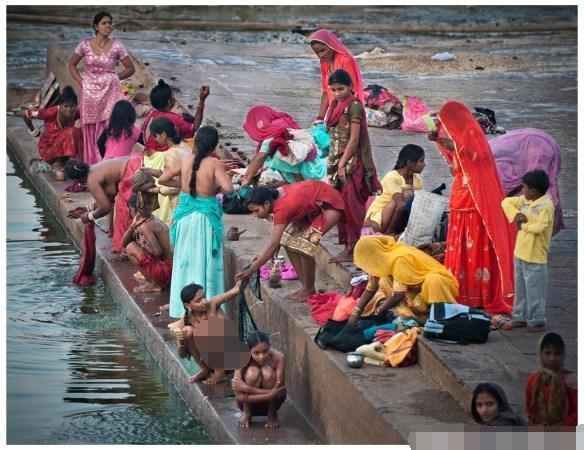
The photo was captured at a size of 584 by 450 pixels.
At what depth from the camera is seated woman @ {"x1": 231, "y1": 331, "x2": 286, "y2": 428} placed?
799 centimetres

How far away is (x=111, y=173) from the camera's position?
11.0 m

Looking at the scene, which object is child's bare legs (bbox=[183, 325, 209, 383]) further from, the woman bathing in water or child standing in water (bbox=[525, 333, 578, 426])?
child standing in water (bbox=[525, 333, 578, 426])

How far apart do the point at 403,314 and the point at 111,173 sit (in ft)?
11.3

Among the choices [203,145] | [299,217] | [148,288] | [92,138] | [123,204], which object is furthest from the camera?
[92,138]

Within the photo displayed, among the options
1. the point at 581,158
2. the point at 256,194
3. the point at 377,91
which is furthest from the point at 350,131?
the point at 377,91

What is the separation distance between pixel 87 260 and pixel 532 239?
4344mm

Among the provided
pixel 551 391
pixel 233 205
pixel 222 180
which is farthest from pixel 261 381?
pixel 233 205

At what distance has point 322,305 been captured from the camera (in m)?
8.78

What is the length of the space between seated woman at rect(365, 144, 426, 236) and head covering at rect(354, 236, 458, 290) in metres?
0.90

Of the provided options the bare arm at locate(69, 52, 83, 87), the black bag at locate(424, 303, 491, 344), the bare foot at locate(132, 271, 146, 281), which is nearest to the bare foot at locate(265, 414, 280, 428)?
the black bag at locate(424, 303, 491, 344)

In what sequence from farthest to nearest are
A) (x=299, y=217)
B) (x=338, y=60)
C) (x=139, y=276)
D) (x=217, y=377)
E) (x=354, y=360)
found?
(x=139, y=276) → (x=338, y=60) → (x=299, y=217) → (x=217, y=377) → (x=354, y=360)

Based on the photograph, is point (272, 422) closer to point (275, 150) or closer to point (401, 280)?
point (401, 280)

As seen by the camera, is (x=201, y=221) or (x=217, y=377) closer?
(x=217, y=377)

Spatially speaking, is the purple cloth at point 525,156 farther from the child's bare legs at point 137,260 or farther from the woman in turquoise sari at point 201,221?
the child's bare legs at point 137,260
